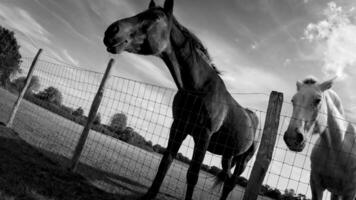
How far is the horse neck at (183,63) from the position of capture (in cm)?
390

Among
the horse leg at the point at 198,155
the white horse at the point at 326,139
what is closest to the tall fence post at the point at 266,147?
the white horse at the point at 326,139

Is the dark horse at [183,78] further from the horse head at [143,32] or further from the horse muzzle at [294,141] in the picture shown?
the horse muzzle at [294,141]

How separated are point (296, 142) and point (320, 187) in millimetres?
1533

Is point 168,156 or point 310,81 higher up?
point 310,81

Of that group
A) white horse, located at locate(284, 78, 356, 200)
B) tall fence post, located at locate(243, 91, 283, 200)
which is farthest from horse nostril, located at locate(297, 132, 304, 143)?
tall fence post, located at locate(243, 91, 283, 200)

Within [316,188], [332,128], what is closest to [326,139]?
[332,128]

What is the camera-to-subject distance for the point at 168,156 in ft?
12.9

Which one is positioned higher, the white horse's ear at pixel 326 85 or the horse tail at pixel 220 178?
the white horse's ear at pixel 326 85

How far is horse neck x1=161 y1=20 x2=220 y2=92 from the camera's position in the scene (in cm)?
390

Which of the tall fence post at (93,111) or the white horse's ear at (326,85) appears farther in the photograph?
the tall fence post at (93,111)

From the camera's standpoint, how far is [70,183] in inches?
144

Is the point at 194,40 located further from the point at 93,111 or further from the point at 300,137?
the point at 93,111

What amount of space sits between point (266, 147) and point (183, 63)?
1.75m

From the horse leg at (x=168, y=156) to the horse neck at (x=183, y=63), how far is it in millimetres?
688
